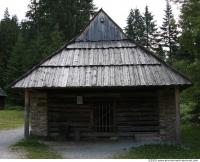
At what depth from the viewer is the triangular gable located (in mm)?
18656

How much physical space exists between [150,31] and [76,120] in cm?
4493

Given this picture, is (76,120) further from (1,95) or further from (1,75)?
(1,75)

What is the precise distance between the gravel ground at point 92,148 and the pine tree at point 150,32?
138 feet

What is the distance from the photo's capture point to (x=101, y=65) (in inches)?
655

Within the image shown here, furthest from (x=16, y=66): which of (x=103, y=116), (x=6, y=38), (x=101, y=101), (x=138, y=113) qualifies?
(x=138, y=113)

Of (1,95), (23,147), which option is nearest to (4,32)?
(1,95)

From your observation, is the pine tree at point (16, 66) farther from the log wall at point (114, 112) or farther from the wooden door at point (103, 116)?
the wooden door at point (103, 116)

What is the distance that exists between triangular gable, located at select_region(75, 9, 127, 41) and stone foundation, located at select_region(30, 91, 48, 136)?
344cm

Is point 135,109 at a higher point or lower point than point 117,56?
lower

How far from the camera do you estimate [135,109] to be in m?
16.9

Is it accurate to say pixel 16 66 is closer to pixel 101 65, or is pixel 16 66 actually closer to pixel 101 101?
pixel 101 101

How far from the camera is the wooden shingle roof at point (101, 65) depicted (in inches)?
602

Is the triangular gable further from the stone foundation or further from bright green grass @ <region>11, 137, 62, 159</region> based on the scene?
bright green grass @ <region>11, 137, 62, 159</region>

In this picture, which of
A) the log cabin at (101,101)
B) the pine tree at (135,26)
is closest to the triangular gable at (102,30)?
the log cabin at (101,101)
